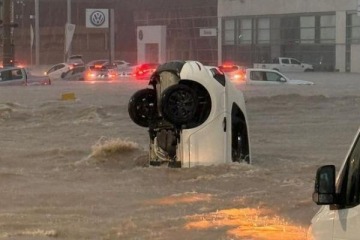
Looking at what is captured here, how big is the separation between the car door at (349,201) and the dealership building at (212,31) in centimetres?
5636

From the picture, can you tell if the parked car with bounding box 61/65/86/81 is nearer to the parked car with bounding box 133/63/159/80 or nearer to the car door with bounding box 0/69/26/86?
the parked car with bounding box 133/63/159/80

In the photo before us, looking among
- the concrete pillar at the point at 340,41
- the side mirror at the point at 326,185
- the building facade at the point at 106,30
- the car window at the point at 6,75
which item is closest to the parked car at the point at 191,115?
the side mirror at the point at 326,185

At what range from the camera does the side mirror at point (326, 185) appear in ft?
14.3

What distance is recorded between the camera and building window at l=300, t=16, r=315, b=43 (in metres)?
73.4

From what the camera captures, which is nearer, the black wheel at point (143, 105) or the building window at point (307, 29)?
the black wheel at point (143, 105)

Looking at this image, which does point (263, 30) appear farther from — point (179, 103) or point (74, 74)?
point (179, 103)

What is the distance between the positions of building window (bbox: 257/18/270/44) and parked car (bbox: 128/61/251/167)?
209 feet

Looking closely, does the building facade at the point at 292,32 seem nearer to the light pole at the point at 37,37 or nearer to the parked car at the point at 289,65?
the parked car at the point at 289,65

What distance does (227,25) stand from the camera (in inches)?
3157

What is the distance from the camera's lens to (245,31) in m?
78.4

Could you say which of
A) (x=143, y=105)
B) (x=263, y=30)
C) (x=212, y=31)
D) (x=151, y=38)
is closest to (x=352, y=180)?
(x=143, y=105)

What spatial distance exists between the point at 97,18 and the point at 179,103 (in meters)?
62.1

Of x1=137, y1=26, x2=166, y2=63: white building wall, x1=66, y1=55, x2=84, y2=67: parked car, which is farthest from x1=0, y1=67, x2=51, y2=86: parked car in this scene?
x1=137, y1=26, x2=166, y2=63: white building wall

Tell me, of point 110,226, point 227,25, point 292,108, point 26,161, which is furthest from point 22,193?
point 227,25
